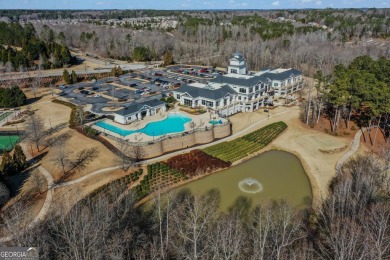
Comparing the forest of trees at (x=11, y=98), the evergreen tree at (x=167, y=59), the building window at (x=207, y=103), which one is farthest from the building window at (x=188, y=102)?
the evergreen tree at (x=167, y=59)

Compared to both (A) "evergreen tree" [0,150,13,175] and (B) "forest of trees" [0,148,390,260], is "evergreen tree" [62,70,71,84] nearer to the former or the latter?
(A) "evergreen tree" [0,150,13,175]

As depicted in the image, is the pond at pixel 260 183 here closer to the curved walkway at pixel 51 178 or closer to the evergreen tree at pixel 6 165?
the curved walkway at pixel 51 178

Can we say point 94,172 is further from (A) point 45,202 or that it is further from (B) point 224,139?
(B) point 224,139

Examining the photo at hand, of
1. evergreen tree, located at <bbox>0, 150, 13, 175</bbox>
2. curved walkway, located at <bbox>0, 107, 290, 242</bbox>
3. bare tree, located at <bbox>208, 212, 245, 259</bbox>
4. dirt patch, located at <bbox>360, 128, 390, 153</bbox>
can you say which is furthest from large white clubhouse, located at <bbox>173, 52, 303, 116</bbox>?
bare tree, located at <bbox>208, 212, 245, 259</bbox>

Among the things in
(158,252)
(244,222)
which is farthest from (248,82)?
(158,252)

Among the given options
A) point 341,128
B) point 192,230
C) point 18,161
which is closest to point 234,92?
point 341,128
